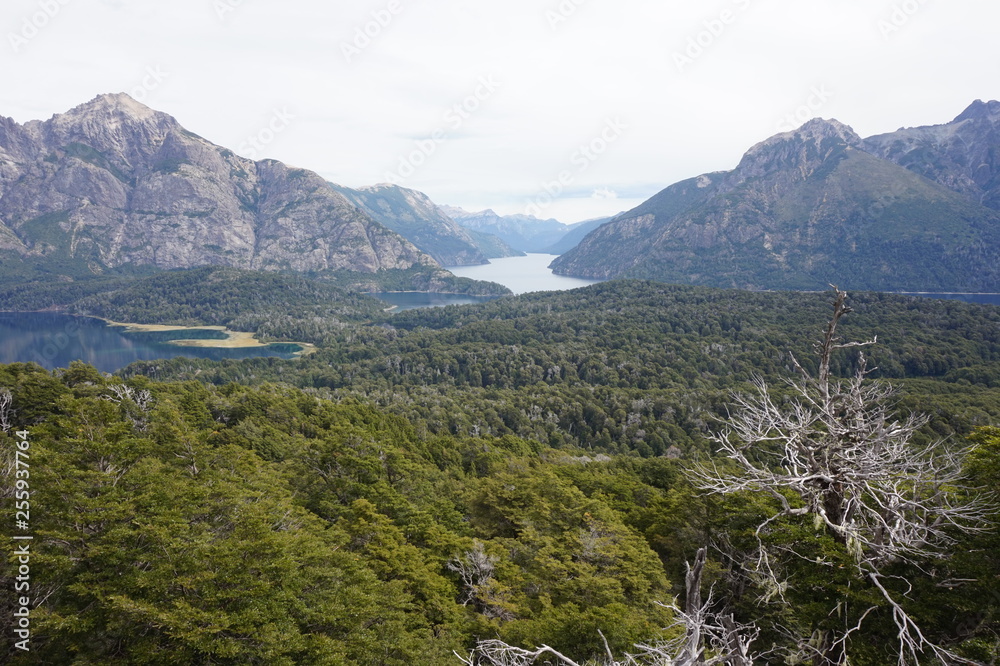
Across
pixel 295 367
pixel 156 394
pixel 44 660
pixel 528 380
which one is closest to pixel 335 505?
pixel 44 660

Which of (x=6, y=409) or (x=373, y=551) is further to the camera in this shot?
(x=6, y=409)

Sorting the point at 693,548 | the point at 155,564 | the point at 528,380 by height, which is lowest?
the point at 528,380

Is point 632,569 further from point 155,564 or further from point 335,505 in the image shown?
point 155,564

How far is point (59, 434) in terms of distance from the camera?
30.7 metres

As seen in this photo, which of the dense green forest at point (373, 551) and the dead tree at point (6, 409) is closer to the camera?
the dense green forest at point (373, 551)

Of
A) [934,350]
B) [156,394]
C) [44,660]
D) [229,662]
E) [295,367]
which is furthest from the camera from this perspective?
[295,367]

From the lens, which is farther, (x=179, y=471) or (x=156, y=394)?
(x=156, y=394)

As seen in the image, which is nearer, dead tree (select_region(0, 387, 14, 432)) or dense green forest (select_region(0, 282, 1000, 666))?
dense green forest (select_region(0, 282, 1000, 666))

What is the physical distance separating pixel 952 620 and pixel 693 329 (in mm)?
181105

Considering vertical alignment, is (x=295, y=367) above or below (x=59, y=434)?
below

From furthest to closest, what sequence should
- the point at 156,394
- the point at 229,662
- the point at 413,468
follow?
the point at 156,394 < the point at 413,468 < the point at 229,662

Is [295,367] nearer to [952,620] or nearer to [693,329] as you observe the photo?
[693,329]

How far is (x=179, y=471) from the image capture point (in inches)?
1034

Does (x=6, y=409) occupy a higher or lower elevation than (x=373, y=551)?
higher
